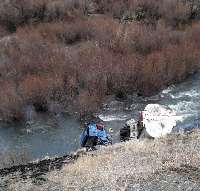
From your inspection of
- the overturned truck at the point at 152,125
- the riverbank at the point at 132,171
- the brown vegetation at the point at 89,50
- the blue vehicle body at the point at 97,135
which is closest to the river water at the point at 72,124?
the brown vegetation at the point at 89,50

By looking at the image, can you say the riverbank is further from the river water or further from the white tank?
the river water

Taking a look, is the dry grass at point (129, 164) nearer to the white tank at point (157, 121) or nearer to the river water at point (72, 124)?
the white tank at point (157, 121)

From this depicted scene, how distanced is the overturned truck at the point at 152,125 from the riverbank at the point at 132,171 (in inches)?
92.7

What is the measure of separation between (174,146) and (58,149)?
368 inches

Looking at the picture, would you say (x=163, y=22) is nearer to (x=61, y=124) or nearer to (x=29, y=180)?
(x=61, y=124)

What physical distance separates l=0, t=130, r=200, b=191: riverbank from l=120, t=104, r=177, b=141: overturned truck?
7.73 ft

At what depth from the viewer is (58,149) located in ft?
75.0

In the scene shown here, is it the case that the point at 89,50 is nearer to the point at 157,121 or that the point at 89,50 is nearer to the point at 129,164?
the point at 157,121

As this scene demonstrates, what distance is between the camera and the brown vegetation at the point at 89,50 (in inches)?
1100

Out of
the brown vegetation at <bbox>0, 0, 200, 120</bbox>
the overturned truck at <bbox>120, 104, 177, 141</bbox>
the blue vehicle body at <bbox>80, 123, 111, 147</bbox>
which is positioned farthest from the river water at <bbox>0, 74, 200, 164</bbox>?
the blue vehicle body at <bbox>80, 123, 111, 147</bbox>

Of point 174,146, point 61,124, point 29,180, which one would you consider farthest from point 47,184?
point 61,124

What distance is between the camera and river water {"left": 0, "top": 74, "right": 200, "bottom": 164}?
75.7 ft

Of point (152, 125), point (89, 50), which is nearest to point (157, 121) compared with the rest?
point (152, 125)

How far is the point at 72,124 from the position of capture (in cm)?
2588
